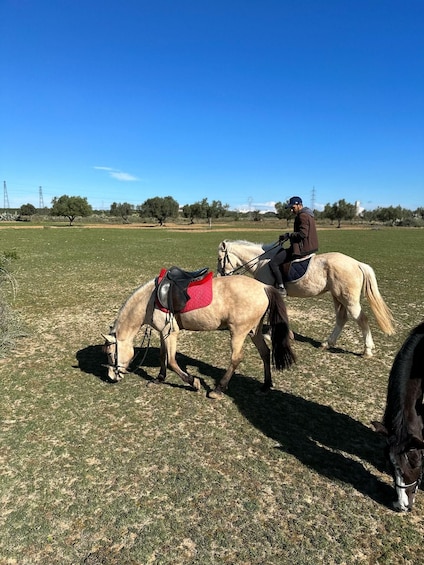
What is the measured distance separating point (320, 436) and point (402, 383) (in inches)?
54.2

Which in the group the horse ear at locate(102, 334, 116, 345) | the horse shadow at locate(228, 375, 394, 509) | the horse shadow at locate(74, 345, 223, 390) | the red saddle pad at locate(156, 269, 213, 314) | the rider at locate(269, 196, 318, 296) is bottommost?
the horse shadow at locate(228, 375, 394, 509)

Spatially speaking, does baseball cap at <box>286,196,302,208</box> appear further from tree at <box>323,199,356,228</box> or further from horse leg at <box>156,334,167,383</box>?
tree at <box>323,199,356,228</box>

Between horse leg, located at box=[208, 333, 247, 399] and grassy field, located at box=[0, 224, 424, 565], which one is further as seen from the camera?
horse leg, located at box=[208, 333, 247, 399]

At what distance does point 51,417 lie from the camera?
14.6ft

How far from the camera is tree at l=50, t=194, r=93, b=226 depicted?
240 feet

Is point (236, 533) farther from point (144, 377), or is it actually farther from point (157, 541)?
point (144, 377)

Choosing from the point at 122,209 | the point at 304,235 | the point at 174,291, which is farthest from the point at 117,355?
the point at 122,209

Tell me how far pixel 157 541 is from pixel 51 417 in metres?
2.32

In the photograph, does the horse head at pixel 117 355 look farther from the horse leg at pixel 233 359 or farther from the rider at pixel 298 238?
the rider at pixel 298 238

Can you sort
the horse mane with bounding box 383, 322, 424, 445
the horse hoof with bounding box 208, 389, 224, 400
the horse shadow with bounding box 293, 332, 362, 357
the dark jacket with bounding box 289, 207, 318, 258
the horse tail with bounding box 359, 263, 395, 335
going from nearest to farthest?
1. the horse mane with bounding box 383, 322, 424, 445
2. the horse hoof with bounding box 208, 389, 224, 400
3. the horse tail with bounding box 359, 263, 395, 335
4. the dark jacket with bounding box 289, 207, 318, 258
5. the horse shadow with bounding box 293, 332, 362, 357

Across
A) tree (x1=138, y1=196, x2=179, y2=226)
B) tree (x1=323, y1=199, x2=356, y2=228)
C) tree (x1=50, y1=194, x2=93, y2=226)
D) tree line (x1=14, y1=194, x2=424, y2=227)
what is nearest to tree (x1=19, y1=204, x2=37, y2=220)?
tree line (x1=14, y1=194, x2=424, y2=227)

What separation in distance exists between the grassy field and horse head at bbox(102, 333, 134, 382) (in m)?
0.27

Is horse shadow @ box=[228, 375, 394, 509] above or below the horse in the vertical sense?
below

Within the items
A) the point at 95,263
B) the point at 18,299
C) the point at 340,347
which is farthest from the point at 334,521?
the point at 95,263
